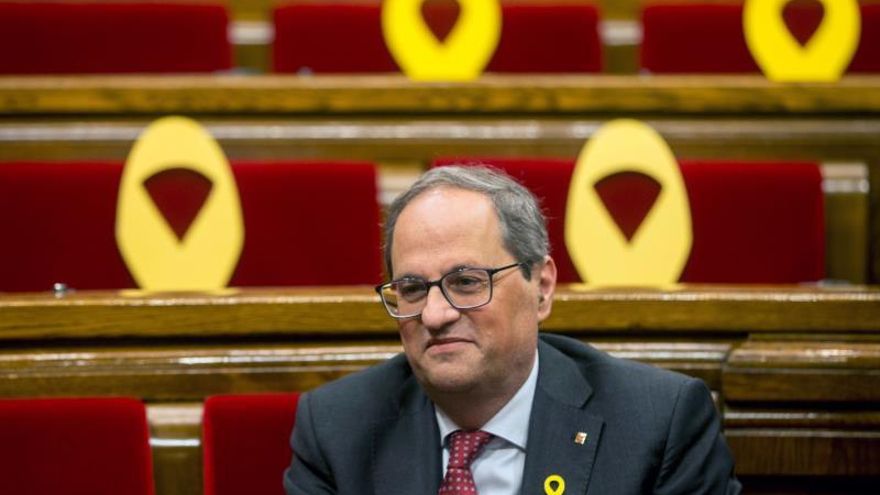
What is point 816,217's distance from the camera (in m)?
0.56

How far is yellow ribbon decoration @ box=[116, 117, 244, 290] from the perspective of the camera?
1.66 ft

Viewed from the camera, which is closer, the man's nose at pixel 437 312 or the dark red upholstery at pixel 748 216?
the man's nose at pixel 437 312

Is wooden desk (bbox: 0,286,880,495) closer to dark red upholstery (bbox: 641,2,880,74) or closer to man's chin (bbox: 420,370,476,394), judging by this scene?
man's chin (bbox: 420,370,476,394)

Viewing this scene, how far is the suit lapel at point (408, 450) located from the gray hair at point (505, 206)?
5 centimetres

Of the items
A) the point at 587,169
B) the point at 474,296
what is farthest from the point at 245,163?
the point at 474,296

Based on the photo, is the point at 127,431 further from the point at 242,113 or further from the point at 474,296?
the point at 242,113

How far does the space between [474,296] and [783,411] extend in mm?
136

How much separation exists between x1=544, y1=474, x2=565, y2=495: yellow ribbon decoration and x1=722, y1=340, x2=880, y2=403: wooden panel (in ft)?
0.29

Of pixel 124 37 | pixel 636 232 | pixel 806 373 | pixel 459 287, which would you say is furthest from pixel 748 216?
pixel 124 37

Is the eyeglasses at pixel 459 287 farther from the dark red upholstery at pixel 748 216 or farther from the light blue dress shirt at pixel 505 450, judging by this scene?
the dark red upholstery at pixel 748 216

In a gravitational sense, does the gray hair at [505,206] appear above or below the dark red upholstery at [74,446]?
above

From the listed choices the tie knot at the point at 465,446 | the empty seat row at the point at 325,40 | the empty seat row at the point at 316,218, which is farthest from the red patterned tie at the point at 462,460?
the empty seat row at the point at 325,40

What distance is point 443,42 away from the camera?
633 millimetres

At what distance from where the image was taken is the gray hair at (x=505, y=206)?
0.33m
